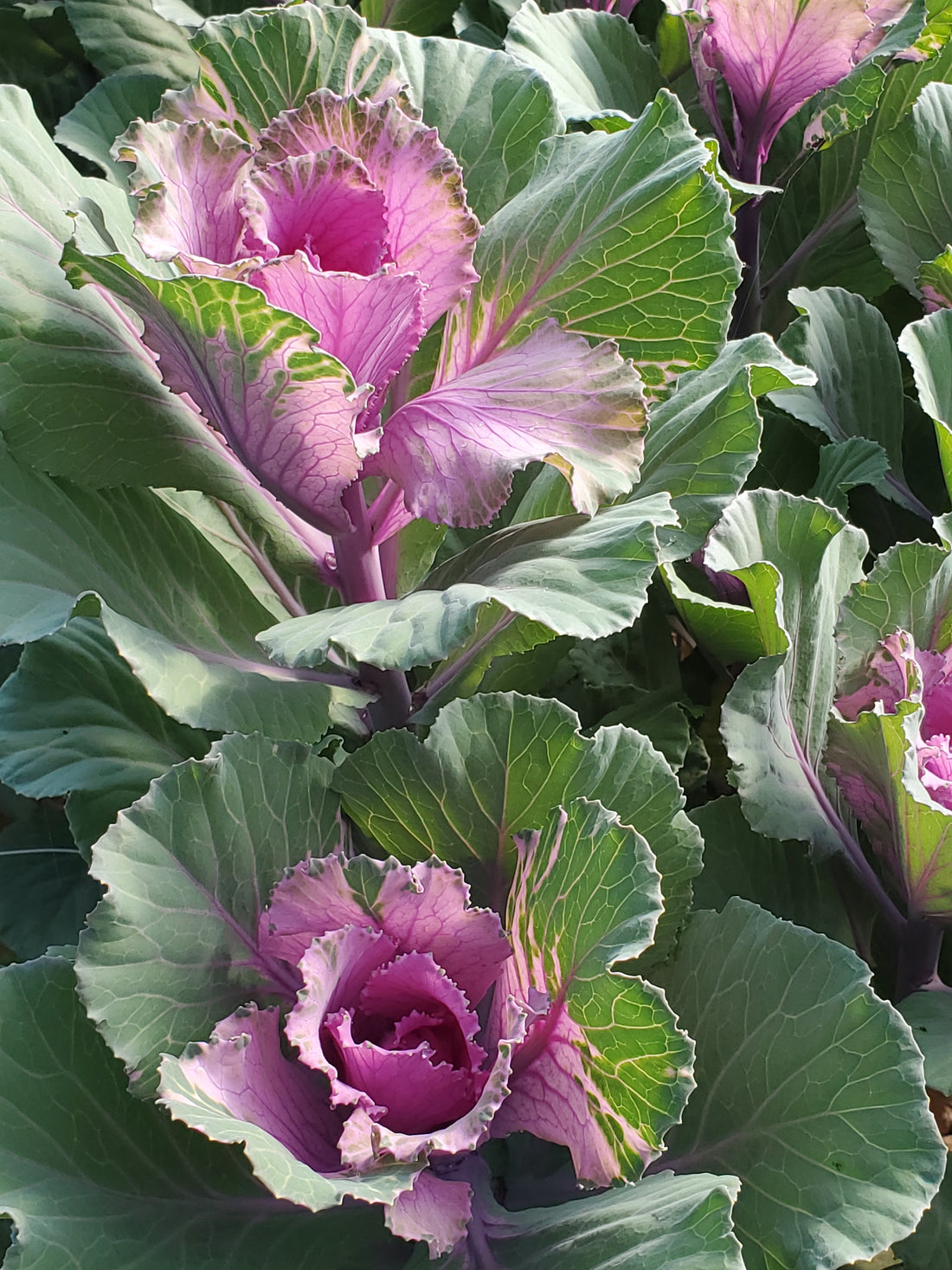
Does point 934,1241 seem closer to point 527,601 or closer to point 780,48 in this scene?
point 527,601

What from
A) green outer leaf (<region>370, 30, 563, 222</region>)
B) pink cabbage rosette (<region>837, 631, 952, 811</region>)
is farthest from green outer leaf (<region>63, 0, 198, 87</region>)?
pink cabbage rosette (<region>837, 631, 952, 811</region>)

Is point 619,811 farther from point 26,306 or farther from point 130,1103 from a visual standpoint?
point 26,306

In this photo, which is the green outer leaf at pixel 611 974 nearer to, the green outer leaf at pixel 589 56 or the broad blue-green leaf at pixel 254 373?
the broad blue-green leaf at pixel 254 373

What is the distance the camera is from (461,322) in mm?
651

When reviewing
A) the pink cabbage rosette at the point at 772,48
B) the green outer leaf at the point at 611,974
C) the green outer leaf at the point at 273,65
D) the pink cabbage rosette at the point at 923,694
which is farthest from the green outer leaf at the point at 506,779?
the pink cabbage rosette at the point at 772,48

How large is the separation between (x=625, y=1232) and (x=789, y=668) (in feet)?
1.16

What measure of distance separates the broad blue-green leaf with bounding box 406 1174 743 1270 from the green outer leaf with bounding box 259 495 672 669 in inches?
9.6

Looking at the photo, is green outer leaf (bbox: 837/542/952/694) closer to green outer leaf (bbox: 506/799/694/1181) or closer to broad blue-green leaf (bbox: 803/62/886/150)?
green outer leaf (bbox: 506/799/694/1181)

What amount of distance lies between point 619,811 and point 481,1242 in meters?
0.22

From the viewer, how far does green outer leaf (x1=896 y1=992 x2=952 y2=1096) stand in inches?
24.1

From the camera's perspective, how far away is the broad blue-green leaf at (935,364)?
81cm

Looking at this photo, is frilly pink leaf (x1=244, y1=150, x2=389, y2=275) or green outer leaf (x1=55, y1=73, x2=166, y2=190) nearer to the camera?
frilly pink leaf (x1=244, y1=150, x2=389, y2=275)

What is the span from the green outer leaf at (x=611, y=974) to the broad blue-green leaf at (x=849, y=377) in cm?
51

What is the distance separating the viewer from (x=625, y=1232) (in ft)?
1.66
